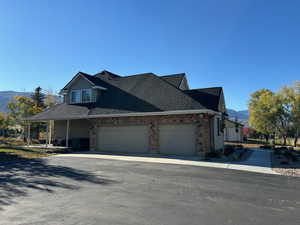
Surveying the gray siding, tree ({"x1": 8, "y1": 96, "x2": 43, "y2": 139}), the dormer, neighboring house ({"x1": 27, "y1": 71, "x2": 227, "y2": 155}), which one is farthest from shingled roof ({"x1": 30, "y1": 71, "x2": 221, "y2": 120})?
tree ({"x1": 8, "y1": 96, "x2": 43, "y2": 139})

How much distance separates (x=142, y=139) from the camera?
1513 centimetres

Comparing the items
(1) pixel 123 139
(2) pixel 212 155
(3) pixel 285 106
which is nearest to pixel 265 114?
(3) pixel 285 106

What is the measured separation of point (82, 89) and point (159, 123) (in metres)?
9.48

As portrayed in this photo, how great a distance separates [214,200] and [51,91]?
4269cm

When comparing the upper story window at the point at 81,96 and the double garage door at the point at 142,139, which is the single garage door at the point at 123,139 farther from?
the upper story window at the point at 81,96

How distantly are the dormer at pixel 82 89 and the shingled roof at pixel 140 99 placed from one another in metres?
0.29

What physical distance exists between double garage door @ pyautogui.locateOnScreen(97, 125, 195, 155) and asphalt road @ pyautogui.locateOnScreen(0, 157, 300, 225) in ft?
18.6

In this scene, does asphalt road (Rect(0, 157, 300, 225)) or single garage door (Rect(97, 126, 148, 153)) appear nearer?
asphalt road (Rect(0, 157, 300, 225))

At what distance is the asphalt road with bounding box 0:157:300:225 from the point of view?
392 centimetres

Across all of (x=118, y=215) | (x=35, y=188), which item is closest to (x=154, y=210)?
(x=118, y=215)

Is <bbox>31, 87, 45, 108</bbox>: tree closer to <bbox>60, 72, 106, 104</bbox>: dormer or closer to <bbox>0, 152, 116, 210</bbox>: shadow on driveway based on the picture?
<bbox>60, 72, 106, 104</bbox>: dormer

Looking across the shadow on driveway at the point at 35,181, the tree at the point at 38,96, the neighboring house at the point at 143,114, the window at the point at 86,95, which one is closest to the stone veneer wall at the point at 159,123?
the neighboring house at the point at 143,114

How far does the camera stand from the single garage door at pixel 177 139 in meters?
13.5

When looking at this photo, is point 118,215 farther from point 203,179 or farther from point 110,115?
point 110,115
